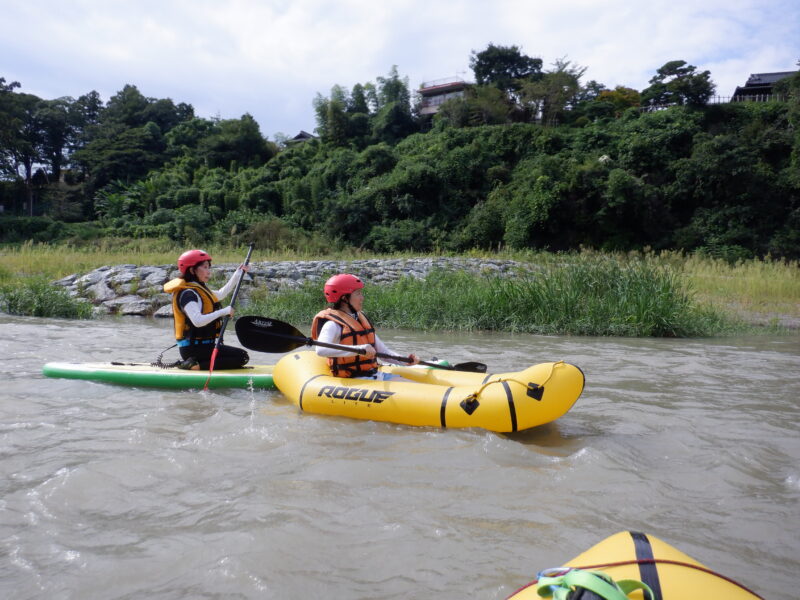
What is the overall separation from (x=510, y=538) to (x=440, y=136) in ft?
84.7

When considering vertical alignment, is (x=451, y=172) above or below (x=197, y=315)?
above

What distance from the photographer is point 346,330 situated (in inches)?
159

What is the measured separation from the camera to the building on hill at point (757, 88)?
27.0 meters

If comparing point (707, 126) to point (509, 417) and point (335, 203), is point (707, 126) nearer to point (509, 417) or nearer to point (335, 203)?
point (335, 203)

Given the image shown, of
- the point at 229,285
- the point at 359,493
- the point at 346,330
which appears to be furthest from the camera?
the point at 229,285

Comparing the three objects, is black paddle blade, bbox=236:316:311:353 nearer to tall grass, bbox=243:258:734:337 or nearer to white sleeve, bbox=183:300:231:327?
white sleeve, bbox=183:300:231:327

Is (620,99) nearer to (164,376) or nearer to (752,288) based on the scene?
(752,288)

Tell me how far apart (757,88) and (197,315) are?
107ft

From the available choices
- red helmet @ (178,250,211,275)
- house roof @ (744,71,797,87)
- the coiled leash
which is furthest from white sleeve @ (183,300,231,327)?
house roof @ (744,71,797,87)

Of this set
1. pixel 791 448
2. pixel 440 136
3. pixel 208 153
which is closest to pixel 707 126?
pixel 440 136

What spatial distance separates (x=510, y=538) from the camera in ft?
7.23

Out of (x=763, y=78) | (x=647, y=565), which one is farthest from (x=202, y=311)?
(x=763, y=78)

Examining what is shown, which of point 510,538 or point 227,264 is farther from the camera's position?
point 227,264

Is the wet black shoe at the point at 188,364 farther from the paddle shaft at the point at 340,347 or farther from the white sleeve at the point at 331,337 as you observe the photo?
the white sleeve at the point at 331,337
